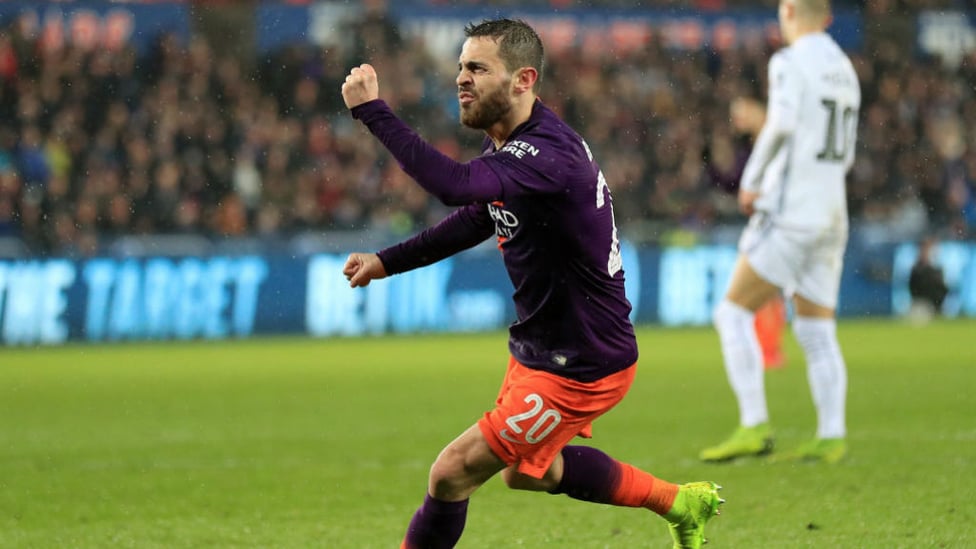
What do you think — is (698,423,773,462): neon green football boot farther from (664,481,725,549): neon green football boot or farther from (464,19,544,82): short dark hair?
(464,19,544,82): short dark hair

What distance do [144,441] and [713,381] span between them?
5.31 meters

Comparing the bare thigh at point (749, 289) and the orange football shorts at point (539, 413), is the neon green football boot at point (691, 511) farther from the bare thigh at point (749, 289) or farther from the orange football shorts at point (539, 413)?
the bare thigh at point (749, 289)

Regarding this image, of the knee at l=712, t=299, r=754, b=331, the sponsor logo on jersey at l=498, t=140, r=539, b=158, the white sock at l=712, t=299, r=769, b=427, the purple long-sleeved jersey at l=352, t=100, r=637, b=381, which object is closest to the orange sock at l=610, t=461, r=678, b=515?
the purple long-sleeved jersey at l=352, t=100, r=637, b=381

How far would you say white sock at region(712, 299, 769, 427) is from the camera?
7988 mm

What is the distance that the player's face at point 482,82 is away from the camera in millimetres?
4566

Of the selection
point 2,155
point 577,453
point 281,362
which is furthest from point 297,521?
point 2,155

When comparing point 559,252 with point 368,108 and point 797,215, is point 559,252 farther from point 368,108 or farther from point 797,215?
point 797,215

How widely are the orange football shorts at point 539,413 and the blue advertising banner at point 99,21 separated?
1703 centimetres

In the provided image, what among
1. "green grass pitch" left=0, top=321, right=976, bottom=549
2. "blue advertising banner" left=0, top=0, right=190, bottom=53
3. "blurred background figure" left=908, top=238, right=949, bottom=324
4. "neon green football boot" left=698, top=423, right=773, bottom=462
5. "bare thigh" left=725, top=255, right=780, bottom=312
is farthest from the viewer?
"blue advertising banner" left=0, top=0, right=190, bottom=53

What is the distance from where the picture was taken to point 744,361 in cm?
804

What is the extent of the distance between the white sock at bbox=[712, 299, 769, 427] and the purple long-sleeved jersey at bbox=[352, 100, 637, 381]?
10.7 feet

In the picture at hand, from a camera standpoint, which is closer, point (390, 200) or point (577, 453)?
point (577, 453)

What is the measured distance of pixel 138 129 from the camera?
19438 millimetres

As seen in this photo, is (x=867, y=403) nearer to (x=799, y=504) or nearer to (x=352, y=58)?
(x=799, y=504)
